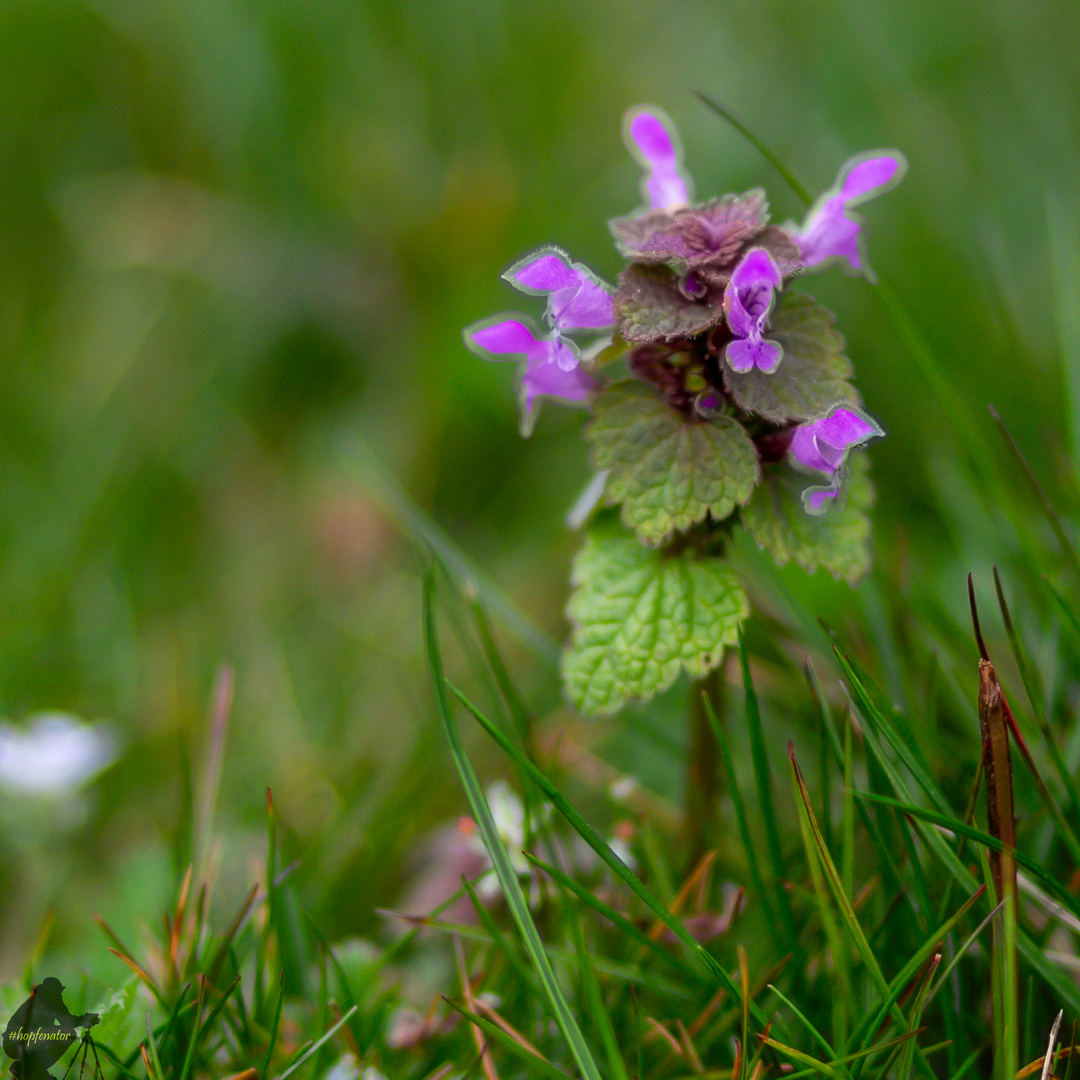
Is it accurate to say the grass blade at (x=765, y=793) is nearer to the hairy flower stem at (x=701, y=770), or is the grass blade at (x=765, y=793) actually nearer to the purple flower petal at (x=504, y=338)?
the hairy flower stem at (x=701, y=770)

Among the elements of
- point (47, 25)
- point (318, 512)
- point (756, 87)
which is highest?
point (47, 25)

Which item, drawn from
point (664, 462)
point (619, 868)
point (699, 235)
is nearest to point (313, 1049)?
point (619, 868)

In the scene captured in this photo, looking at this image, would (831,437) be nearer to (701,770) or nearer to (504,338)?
(504,338)

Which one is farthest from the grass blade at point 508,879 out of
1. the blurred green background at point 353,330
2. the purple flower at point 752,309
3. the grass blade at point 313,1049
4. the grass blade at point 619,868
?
the blurred green background at point 353,330

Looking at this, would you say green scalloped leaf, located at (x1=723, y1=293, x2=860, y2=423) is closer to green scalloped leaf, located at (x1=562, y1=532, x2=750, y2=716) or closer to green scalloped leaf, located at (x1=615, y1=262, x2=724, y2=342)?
green scalloped leaf, located at (x1=615, y1=262, x2=724, y2=342)

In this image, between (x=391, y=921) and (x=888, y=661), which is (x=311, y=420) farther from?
(x=888, y=661)

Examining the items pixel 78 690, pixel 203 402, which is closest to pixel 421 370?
pixel 203 402

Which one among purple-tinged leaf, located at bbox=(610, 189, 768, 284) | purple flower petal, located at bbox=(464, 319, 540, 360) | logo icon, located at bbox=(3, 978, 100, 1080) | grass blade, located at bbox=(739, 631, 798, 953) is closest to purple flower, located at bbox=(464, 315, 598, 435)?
purple flower petal, located at bbox=(464, 319, 540, 360)
